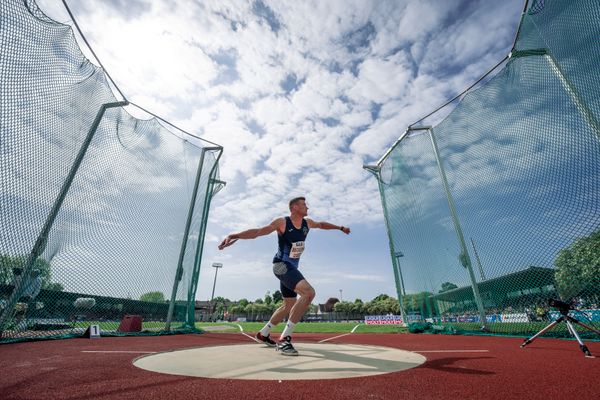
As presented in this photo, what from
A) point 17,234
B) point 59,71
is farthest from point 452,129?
point 17,234

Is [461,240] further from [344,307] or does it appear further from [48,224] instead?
[344,307]

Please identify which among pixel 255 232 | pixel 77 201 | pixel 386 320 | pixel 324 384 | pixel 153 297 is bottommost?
pixel 324 384

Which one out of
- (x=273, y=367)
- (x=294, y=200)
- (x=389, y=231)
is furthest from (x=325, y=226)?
(x=389, y=231)

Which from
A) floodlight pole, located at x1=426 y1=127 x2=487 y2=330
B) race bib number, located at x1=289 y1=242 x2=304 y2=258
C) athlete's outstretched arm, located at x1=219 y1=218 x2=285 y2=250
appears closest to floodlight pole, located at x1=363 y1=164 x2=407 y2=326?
floodlight pole, located at x1=426 y1=127 x2=487 y2=330

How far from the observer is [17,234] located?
4188mm

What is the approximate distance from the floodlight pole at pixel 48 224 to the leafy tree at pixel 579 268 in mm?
8763

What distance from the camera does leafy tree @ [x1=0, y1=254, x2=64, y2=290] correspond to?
13.3 feet

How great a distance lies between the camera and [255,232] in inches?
146

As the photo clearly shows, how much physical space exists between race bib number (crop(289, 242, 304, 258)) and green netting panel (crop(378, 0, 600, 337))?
3.68m

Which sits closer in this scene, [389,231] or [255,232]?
[255,232]

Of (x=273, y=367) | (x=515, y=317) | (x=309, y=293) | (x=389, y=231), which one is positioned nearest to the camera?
(x=273, y=367)

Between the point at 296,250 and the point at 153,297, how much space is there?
200 inches

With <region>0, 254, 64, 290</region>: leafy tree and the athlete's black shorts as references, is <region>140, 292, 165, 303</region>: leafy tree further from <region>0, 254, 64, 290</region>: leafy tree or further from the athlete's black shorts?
the athlete's black shorts

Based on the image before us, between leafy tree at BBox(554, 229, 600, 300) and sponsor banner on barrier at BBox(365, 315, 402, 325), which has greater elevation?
leafy tree at BBox(554, 229, 600, 300)
